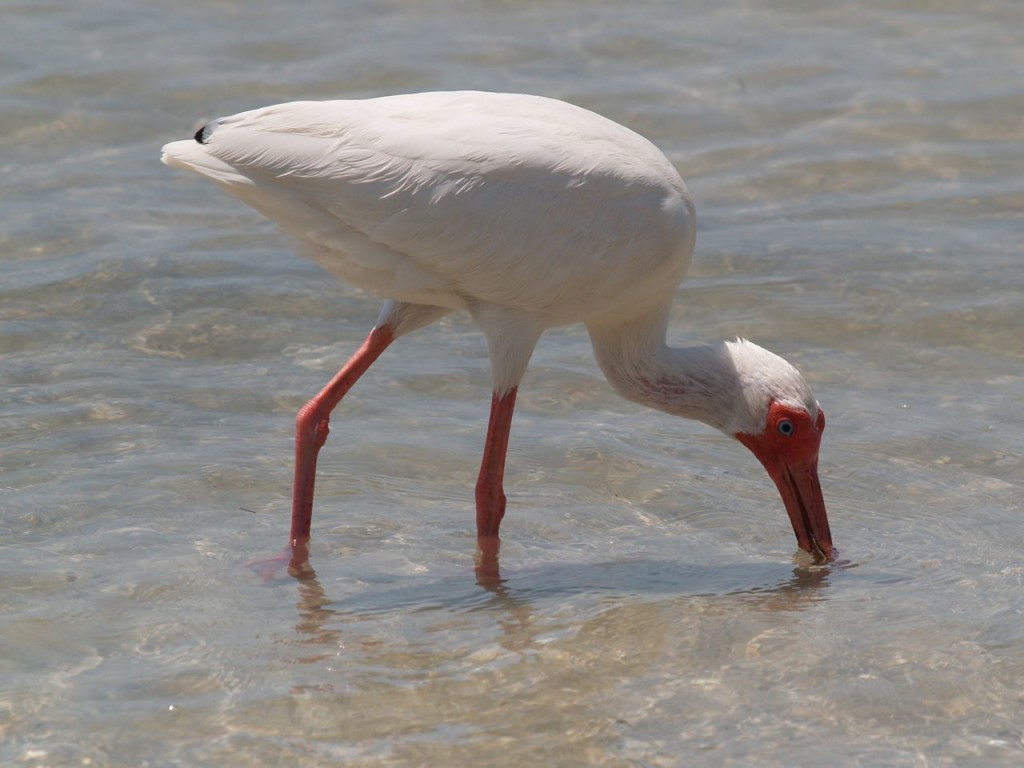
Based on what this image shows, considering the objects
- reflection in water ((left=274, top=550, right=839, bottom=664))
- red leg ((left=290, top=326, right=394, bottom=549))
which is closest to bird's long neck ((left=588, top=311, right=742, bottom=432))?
reflection in water ((left=274, top=550, right=839, bottom=664))

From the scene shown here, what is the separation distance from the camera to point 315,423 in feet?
24.1

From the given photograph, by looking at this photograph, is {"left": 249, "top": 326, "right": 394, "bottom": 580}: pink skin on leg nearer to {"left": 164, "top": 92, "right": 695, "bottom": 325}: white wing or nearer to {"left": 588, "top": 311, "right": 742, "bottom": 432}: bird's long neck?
{"left": 164, "top": 92, "right": 695, "bottom": 325}: white wing

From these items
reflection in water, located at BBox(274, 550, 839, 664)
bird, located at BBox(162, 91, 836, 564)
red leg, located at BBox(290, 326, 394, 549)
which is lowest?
reflection in water, located at BBox(274, 550, 839, 664)

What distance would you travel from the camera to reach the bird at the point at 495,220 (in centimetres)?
662

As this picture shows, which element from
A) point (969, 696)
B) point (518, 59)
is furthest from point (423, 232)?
point (518, 59)

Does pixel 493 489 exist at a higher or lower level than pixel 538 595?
higher

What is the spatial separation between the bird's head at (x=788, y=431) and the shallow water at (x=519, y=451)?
169 mm

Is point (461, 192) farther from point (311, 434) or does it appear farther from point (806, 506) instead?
point (806, 506)

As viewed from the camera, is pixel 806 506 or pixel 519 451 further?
pixel 519 451

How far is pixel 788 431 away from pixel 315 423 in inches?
80.8

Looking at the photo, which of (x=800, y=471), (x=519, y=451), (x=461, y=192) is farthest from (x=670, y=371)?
(x=461, y=192)

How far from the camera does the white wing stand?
21.7 feet

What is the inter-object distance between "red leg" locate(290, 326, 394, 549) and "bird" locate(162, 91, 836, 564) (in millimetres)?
17

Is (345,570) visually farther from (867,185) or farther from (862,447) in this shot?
(867,185)
